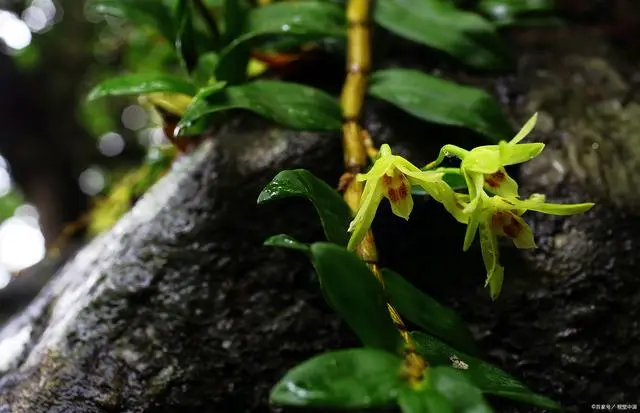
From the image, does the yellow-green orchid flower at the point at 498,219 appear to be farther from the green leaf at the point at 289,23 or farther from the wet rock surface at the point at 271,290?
the green leaf at the point at 289,23

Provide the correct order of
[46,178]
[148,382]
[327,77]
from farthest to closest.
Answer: [46,178] < [327,77] < [148,382]

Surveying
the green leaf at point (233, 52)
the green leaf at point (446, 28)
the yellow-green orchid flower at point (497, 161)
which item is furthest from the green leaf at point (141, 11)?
the yellow-green orchid flower at point (497, 161)

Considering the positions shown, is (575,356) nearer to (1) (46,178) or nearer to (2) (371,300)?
(2) (371,300)

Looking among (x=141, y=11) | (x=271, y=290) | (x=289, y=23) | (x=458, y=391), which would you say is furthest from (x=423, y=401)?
(x=141, y=11)

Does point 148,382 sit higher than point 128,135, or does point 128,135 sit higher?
point 148,382

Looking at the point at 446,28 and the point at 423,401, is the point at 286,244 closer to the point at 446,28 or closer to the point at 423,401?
the point at 423,401

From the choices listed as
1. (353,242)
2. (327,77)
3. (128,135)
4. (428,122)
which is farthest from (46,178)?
(353,242)

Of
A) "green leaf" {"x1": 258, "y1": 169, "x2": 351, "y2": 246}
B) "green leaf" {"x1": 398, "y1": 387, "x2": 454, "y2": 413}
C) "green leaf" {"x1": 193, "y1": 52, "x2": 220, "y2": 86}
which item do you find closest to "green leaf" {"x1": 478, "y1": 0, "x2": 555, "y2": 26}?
"green leaf" {"x1": 193, "y1": 52, "x2": 220, "y2": 86}
